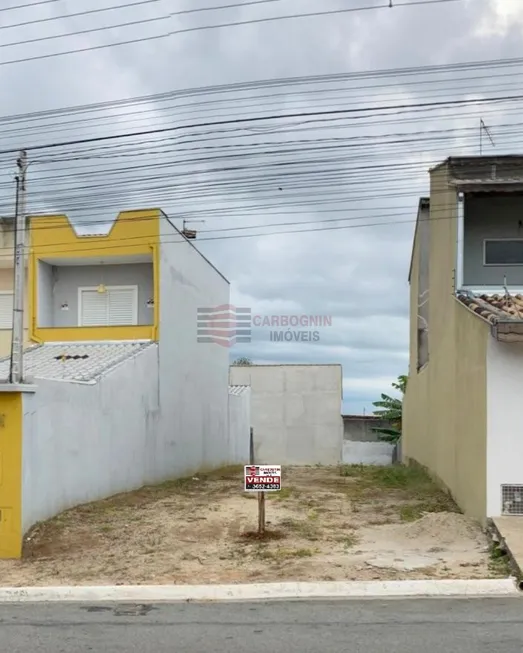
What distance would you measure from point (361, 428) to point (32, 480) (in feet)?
99.6

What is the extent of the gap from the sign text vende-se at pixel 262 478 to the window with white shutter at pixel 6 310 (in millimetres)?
11785

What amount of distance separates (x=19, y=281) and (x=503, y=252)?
9.65 metres

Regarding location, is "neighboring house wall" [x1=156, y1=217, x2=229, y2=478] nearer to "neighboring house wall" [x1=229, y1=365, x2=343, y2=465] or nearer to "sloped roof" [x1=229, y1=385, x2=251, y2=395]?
"sloped roof" [x1=229, y1=385, x2=251, y2=395]

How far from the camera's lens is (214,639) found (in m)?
5.52

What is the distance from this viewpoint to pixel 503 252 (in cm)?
1419

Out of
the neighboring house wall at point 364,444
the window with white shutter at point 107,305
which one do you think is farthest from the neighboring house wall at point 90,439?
the neighboring house wall at point 364,444

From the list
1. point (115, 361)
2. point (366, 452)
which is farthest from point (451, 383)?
point (366, 452)

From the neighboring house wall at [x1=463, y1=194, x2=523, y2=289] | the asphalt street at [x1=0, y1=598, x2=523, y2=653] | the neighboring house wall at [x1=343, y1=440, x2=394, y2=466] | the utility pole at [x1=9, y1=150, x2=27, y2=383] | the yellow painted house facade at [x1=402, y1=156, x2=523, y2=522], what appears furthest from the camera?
the neighboring house wall at [x1=343, y1=440, x2=394, y2=466]

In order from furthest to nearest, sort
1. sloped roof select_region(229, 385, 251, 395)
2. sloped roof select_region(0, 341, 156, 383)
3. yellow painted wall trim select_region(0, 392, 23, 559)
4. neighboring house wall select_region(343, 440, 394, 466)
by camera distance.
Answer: neighboring house wall select_region(343, 440, 394, 466), sloped roof select_region(229, 385, 251, 395), sloped roof select_region(0, 341, 156, 383), yellow painted wall trim select_region(0, 392, 23, 559)

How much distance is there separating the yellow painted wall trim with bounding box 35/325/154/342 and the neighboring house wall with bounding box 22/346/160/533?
70cm

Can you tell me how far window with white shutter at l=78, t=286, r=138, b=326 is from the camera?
18422 mm

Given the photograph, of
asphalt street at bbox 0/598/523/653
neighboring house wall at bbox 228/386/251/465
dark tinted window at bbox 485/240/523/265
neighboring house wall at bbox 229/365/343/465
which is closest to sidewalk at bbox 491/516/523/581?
asphalt street at bbox 0/598/523/653

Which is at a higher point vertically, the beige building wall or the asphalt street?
the beige building wall

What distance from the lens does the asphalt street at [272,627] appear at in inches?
209
